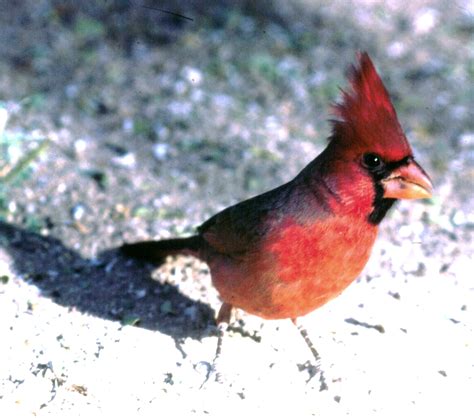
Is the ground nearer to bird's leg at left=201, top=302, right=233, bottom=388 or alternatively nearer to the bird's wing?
bird's leg at left=201, top=302, right=233, bottom=388

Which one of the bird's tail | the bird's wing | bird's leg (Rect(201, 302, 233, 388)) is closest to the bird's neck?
the bird's wing

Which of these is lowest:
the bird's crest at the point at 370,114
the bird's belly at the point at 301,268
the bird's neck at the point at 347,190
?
the bird's belly at the point at 301,268

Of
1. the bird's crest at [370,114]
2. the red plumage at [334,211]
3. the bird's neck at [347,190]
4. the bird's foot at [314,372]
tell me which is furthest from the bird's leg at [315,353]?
the bird's crest at [370,114]

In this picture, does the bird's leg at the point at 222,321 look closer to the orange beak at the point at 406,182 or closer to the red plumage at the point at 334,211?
the red plumage at the point at 334,211

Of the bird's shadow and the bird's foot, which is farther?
the bird's shadow

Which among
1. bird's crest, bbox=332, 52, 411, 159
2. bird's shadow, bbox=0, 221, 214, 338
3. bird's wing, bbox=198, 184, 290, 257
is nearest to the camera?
bird's crest, bbox=332, 52, 411, 159

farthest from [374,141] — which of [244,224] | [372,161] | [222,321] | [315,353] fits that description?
[222,321]
